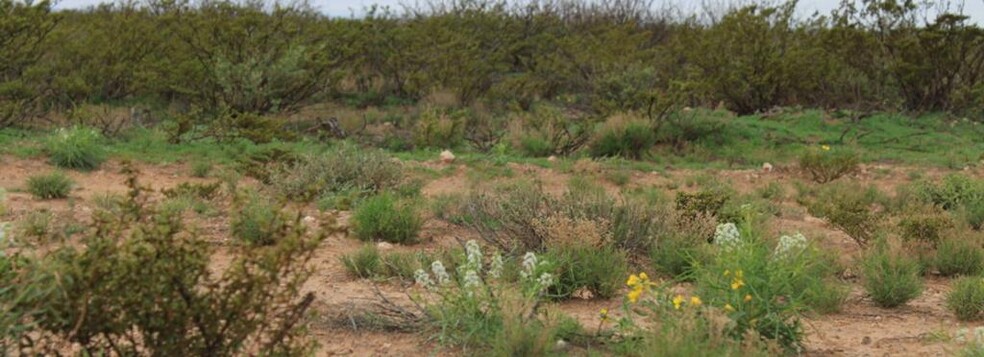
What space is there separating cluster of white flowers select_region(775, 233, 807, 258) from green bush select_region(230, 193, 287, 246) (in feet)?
7.02

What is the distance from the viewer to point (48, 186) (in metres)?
8.74

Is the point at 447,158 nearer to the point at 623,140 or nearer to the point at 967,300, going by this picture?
the point at 623,140

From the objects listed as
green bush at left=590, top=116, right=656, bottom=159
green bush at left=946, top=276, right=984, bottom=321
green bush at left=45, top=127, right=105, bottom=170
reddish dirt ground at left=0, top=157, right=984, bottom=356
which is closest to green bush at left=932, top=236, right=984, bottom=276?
reddish dirt ground at left=0, top=157, right=984, bottom=356

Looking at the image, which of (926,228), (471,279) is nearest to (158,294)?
(471,279)

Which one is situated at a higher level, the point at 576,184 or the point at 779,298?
the point at 779,298

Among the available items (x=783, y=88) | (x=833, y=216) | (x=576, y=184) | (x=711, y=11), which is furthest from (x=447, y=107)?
(x=711, y=11)

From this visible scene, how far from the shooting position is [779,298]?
15.1 ft

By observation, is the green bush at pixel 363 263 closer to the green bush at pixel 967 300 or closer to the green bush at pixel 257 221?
the green bush at pixel 257 221

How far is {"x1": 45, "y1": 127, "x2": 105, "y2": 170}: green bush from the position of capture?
34.6ft

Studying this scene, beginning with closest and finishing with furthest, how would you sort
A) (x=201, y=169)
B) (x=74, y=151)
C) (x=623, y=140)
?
(x=74, y=151) → (x=201, y=169) → (x=623, y=140)

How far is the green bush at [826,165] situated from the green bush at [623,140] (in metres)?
2.36

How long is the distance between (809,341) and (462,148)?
32.4 ft

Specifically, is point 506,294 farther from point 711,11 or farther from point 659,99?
point 711,11

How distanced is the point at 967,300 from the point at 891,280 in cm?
45
